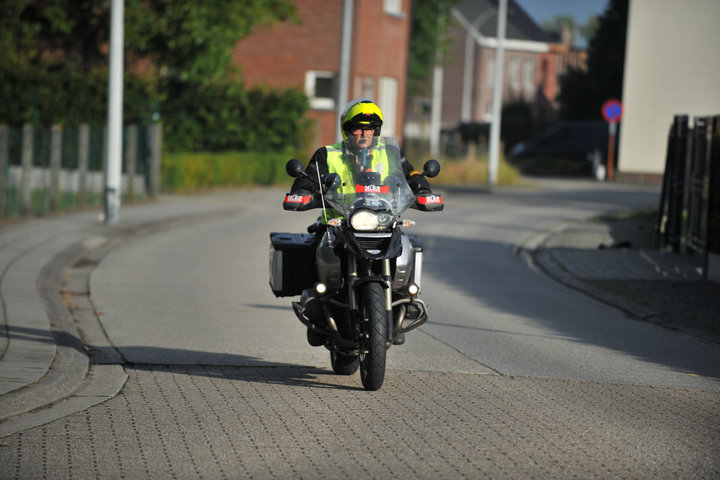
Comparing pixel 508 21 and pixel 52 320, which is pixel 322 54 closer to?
pixel 52 320

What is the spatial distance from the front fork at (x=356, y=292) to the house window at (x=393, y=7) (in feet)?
98.7

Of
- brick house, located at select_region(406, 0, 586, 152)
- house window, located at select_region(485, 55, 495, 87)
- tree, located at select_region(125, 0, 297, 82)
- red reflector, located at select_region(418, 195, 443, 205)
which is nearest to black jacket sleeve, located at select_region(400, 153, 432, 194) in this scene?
red reflector, located at select_region(418, 195, 443, 205)

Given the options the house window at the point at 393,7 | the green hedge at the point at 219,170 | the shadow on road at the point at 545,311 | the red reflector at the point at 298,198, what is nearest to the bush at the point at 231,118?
the green hedge at the point at 219,170

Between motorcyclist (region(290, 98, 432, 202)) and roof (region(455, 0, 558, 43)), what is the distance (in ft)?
204

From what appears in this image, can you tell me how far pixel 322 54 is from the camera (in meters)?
34.3

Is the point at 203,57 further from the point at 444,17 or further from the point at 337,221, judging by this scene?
the point at 444,17

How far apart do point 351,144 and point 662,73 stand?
3165 cm

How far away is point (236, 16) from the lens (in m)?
24.5

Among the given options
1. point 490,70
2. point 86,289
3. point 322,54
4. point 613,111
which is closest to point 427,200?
point 86,289

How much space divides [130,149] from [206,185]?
4504 mm

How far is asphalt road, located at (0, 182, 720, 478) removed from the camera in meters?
5.30

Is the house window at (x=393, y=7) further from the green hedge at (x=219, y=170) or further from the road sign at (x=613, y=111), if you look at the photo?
the green hedge at (x=219, y=170)

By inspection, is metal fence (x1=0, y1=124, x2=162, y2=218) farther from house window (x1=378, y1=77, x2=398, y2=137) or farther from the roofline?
the roofline

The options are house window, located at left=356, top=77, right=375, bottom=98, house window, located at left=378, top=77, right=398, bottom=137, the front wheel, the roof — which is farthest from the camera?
the roof
